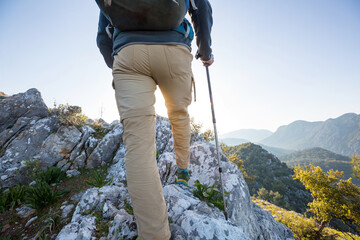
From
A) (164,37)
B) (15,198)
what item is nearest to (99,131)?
(15,198)

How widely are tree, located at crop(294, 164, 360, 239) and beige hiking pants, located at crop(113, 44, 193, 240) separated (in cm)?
2155

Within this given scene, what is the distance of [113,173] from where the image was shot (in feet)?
16.1

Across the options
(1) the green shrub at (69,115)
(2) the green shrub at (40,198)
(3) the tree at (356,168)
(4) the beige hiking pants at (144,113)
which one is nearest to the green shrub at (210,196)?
(4) the beige hiking pants at (144,113)

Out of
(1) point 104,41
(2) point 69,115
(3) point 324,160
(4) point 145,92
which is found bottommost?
(3) point 324,160

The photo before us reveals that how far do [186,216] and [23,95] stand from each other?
A: 28.9 ft

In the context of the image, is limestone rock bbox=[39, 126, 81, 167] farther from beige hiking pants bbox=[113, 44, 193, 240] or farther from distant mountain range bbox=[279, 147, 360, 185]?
distant mountain range bbox=[279, 147, 360, 185]

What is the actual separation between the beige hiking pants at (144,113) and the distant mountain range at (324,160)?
119 m

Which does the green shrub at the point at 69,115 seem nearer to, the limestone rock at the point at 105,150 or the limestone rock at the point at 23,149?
the limestone rock at the point at 23,149

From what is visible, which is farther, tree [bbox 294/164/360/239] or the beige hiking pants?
tree [bbox 294/164/360/239]

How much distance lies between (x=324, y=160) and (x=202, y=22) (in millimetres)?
154248

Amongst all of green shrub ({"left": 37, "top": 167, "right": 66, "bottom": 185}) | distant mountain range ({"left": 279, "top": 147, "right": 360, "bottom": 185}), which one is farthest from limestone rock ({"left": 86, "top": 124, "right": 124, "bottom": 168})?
distant mountain range ({"left": 279, "top": 147, "right": 360, "bottom": 185})

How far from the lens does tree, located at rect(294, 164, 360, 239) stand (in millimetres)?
14523

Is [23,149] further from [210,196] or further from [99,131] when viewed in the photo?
[210,196]

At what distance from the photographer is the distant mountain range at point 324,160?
94.8 m
